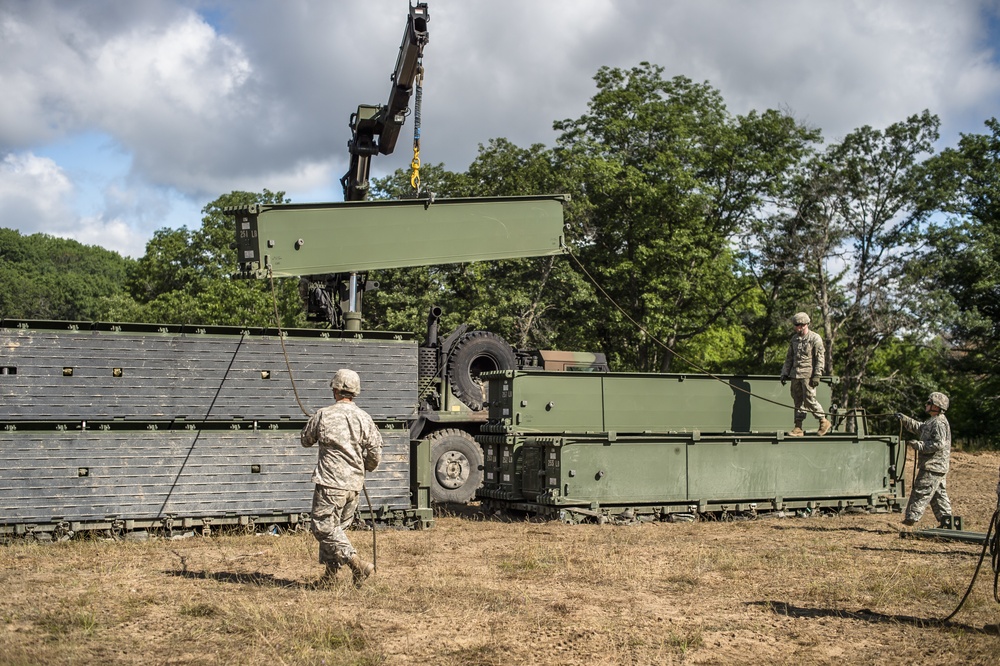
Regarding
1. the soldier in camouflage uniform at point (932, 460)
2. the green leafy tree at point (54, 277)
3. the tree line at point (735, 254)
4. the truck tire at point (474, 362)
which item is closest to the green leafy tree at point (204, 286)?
the green leafy tree at point (54, 277)

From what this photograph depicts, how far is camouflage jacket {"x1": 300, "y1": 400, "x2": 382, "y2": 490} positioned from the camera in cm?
809

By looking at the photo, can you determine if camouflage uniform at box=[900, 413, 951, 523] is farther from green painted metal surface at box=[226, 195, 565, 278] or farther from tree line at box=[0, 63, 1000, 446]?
tree line at box=[0, 63, 1000, 446]

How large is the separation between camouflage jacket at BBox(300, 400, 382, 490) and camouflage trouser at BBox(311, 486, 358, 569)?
0.25 feet

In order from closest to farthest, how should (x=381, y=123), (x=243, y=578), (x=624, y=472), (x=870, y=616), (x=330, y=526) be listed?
(x=870, y=616)
(x=330, y=526)
(x=243, y=578)
(x=624, y=472)
(x=381, y=123)

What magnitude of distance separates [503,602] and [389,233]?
561cm

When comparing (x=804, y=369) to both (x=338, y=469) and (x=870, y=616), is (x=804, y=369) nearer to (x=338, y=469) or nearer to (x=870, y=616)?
(x=870, y=616)

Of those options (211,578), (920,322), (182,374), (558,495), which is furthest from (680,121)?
(211,578)

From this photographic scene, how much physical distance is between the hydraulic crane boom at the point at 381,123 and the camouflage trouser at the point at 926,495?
28.1ft

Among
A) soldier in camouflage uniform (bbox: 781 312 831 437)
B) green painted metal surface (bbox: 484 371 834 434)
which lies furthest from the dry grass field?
soldier in camouflage uniform (bbox: 781 312 831 437)

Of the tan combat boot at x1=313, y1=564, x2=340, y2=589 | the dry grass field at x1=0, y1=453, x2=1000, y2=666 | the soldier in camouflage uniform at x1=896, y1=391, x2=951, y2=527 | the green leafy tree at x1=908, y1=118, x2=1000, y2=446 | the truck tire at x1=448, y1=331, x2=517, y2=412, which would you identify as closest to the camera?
the dry grass field at x1=0, y1=453, x2=1000, y2=666

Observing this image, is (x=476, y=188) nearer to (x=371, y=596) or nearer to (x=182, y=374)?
(x=182, y=374)

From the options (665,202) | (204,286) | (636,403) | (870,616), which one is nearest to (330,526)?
(870,616)

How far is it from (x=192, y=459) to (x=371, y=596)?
13.8 feet

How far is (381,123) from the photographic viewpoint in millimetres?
15844
